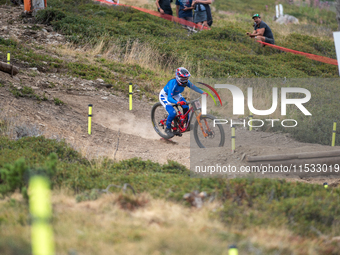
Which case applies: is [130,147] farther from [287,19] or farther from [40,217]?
[287,19]

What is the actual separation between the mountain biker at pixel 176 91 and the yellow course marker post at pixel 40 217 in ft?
15.1

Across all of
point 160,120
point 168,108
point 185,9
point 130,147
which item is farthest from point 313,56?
point 130,147

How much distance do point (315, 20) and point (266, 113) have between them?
81.5 feet

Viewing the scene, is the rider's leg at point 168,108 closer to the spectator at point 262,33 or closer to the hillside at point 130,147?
the hillside at point 130,147

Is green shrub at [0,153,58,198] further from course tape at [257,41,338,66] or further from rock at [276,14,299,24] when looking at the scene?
rock at [276,14,299,24]

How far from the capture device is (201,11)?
17.5 meters

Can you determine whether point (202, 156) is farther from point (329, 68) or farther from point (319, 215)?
point (329, 68)

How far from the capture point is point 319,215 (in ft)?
15.4

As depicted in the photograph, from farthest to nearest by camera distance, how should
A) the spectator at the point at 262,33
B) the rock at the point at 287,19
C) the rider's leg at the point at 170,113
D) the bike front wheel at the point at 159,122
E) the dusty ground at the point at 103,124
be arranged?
the rock at the point at 287,19 < the spectator at the point at 262,33 < the bike front wheel at the point at 159,122 < the rider's leg at the point at 170,113 < the dusty ground at the point at 103,124

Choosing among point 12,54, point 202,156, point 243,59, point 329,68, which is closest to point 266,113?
point 202,156

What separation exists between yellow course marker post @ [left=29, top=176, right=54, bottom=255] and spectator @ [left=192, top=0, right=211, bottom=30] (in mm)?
13593

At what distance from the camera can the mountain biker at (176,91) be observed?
8.57 metres

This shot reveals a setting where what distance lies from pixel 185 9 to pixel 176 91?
9591mm

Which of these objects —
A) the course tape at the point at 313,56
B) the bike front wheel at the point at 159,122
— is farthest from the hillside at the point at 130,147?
the course tape at the point at 313,56
